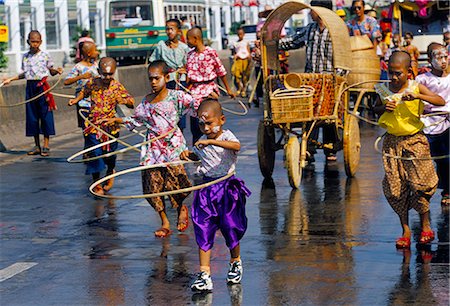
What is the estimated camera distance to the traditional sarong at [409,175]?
9.48 meters

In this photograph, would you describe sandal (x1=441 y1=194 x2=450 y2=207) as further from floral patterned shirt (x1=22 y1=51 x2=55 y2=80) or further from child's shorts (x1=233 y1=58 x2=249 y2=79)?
child's shorts (x1=233 y1=58 x2=249 y2=79)

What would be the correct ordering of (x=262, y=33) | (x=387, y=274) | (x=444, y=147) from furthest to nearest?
(x=262, y=33) → (x=444, y=147) → (x=387, y=274)

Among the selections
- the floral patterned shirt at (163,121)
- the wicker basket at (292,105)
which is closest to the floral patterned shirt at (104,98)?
the wicker basket at (292,105)

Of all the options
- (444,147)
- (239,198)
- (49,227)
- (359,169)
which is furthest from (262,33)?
(239,198)

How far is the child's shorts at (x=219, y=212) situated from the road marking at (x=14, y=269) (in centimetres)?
152

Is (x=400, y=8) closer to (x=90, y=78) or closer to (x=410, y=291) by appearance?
(x=90, y=78)

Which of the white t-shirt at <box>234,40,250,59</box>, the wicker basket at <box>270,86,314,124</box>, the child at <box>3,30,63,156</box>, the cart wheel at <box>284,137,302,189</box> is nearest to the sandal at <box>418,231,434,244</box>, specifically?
the cart wheel at <box>284,137,302,189</box>

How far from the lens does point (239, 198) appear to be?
838cm

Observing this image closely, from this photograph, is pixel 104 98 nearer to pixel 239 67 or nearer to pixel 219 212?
pixel 219 212

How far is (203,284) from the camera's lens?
8031 mm

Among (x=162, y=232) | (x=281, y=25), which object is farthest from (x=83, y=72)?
→ (x=162, y=232)

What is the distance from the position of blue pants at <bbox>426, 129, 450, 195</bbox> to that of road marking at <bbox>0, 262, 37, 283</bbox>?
4282mm

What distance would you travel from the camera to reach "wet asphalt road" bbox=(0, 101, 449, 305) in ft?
26.2

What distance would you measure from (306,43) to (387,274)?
6.17 metres
